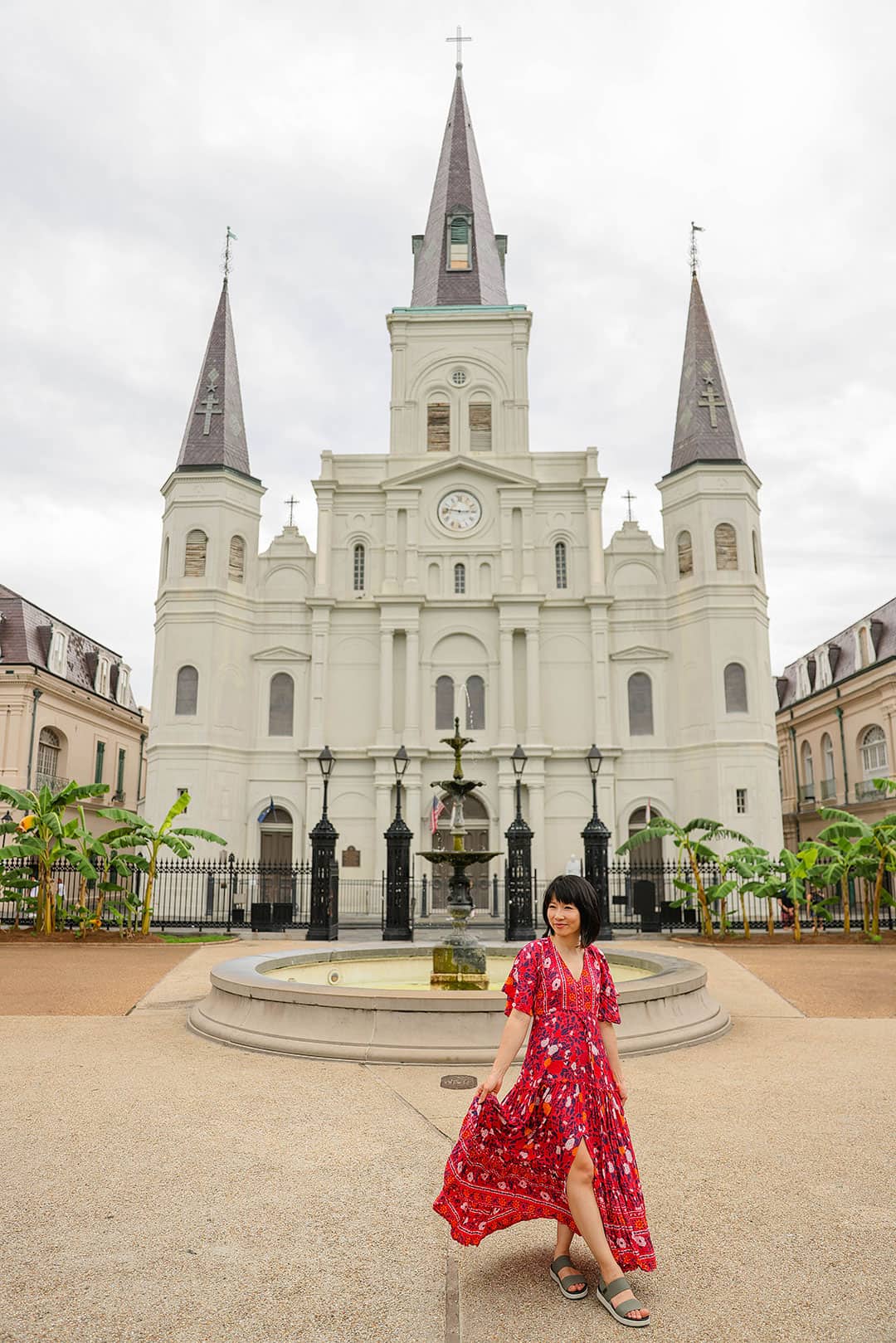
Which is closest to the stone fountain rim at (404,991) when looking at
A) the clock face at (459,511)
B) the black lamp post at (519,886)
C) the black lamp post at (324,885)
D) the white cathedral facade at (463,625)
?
the black lamp post at (519,886)

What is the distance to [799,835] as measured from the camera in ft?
150

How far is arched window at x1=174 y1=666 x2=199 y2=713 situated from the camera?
33.8 m


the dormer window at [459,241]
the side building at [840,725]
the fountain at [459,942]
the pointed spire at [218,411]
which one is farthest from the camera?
the dormer window at [459,241]

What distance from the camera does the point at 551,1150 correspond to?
3.95 meters

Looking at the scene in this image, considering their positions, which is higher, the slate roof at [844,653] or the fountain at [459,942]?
the slate roof at [844,653]

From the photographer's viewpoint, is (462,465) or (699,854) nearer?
(699,854)

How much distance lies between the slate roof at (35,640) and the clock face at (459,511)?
17.1 meters

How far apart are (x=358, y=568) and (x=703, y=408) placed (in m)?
14.5

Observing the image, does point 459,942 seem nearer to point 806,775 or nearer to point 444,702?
point 444,702

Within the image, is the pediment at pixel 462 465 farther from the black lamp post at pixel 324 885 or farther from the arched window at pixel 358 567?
the black lamp post at pixel 324 885

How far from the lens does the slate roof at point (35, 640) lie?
3731 cm

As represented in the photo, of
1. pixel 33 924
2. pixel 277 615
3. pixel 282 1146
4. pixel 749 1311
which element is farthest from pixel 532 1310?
pixel 277 615

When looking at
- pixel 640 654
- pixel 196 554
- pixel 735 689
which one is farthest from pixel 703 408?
pixel 196 554

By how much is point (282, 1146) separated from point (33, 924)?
840 inches
